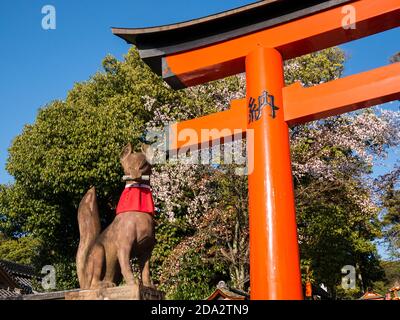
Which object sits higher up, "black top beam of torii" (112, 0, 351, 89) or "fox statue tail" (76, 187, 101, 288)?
"black top beam of torii" (112, 0, 351, 89)

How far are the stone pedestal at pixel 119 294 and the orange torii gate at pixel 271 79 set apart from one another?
143cm

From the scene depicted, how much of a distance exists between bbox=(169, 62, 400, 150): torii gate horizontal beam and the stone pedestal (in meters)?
2.58

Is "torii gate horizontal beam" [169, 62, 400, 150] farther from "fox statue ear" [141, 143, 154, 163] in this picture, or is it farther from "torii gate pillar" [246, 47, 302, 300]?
"fox statue ear" [141, 143, 154, 163]

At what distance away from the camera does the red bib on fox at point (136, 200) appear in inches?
203

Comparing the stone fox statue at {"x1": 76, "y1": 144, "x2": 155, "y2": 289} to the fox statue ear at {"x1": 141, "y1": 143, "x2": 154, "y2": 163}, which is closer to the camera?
the stone fox statue at {"x1": 76, "y1": 144, "x2": 155, "y2": 289}

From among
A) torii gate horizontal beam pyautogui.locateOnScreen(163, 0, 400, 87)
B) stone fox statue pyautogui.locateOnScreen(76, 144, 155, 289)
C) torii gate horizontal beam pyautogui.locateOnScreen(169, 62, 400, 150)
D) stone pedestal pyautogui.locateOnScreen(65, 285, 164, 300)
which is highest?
torii gate horizontal beam pyautogui.locateOnScreen(163, 0, 400, 87)

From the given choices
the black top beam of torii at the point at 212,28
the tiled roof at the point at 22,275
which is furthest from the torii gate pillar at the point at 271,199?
the tiled roof at the point at 22,275

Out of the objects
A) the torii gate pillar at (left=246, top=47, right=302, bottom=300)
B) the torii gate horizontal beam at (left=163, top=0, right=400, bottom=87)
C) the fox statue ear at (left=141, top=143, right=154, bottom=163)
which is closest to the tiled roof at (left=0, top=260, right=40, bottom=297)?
the torii gate horizontal beam at (left=163, top=0, right=400, bottom=87)

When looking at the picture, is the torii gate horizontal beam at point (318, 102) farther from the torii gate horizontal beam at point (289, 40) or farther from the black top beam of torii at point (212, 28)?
the black top beam of torii at point (212, 28)

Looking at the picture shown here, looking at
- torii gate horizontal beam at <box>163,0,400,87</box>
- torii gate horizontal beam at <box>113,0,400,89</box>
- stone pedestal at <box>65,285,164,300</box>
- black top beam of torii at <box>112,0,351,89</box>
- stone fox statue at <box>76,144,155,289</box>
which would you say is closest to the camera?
stone pedestal at <box>65,285,164,300</box>

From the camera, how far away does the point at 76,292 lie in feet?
15.6

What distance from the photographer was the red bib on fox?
5156 mm
